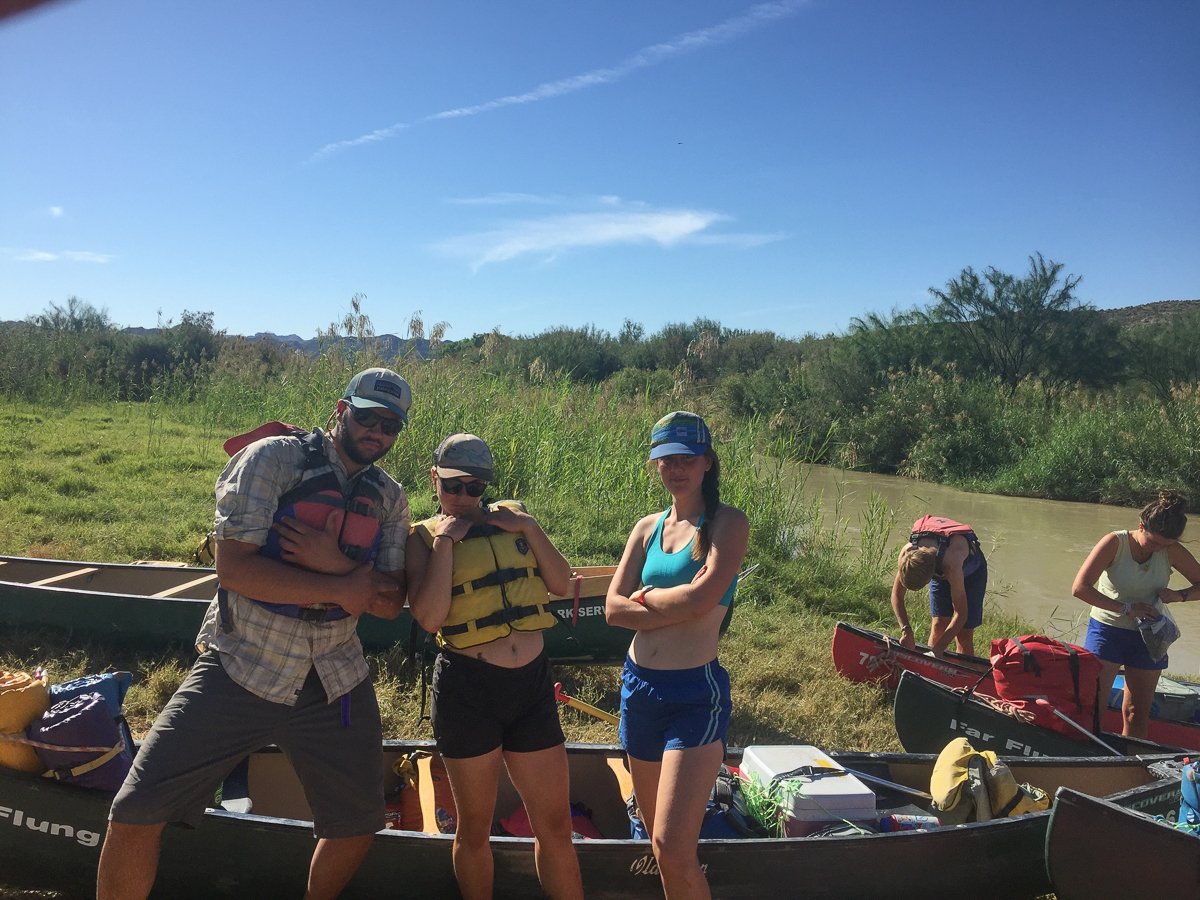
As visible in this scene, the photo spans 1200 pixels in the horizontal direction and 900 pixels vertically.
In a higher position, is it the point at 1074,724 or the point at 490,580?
the point at 490,580

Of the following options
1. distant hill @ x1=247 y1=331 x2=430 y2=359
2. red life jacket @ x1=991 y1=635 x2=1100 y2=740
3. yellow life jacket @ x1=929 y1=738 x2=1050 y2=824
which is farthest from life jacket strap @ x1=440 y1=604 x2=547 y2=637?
distant hill @ x1=247 y1=331 x2=430 y2=359

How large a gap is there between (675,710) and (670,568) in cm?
47

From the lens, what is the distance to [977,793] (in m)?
3.52

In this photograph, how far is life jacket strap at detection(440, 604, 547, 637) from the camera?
98.7 inches

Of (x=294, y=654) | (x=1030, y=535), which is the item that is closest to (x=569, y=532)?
(x=294, y=654)

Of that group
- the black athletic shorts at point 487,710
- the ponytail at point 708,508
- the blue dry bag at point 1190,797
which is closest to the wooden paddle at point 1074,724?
the blue dry bag at point 1190,797

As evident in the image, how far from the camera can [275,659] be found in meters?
2.29

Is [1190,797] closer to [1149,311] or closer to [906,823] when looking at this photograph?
[906,823]

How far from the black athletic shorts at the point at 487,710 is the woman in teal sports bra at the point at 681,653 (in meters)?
0.32

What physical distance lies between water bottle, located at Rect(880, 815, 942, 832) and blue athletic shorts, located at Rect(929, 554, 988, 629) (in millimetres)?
2444

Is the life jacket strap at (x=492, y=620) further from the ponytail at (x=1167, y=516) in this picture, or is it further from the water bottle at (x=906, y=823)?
the ponytail at (x=1167, y=516)

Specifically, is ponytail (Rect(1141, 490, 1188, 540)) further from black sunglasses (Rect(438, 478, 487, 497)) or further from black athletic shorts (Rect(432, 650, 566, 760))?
black sunglasses (Rect(438, 478, 487, 497))

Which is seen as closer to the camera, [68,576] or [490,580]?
[490,580]

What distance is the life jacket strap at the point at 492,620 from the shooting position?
2.51 m
